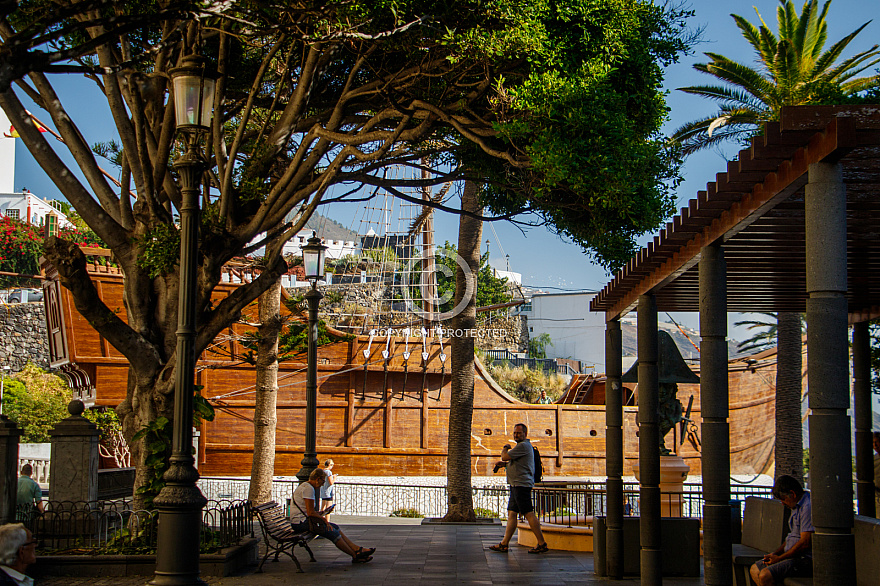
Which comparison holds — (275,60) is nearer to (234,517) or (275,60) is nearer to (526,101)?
(526,101)

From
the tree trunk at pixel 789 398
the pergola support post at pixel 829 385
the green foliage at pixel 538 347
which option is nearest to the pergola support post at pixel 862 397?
the tree trunk at pixel 789 398

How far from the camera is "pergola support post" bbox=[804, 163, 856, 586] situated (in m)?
4.20

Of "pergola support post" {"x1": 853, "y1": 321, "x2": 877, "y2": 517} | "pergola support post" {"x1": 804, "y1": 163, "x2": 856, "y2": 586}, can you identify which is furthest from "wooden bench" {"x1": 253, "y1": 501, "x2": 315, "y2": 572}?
"pergola support post" {"x1": 853, "y1": 321, "x2": 877, "y2": 517}

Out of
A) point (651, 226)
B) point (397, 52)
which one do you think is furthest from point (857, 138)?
point (397, 52)

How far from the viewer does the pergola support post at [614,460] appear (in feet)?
29.3

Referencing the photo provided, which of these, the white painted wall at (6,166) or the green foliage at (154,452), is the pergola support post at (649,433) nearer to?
the green foliage at (154,452)

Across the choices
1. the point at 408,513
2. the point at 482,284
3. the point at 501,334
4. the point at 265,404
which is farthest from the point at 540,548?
the point at 482,284

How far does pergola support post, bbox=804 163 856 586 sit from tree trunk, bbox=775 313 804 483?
13680mm

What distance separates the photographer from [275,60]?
1235 centimetres

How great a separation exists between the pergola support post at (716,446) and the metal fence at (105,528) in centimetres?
591

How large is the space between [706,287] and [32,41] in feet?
16.4

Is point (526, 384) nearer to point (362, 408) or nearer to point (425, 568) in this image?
point (362, 408)

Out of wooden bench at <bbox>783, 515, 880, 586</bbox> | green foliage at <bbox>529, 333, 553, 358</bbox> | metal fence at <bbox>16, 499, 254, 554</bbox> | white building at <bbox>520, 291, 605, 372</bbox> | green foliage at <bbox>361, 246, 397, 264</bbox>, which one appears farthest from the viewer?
Result: white building at <bbox>520, 291, 605, 372</bbox>

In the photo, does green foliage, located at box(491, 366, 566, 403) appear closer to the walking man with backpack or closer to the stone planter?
the walking man with backpack
